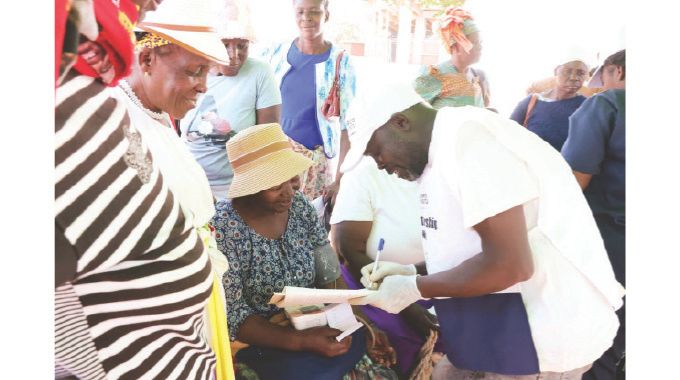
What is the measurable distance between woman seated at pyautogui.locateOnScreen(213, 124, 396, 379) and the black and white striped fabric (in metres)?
1.05

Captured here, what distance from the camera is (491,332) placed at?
1551 mm

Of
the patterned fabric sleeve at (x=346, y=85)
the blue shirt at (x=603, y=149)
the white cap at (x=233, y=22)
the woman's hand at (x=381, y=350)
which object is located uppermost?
the white cap at (x=233, y=22)

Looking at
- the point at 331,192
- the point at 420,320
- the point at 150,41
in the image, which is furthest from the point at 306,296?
the point at 331,192

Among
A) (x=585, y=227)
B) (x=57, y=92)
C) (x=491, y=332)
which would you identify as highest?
(x=57, y=92)

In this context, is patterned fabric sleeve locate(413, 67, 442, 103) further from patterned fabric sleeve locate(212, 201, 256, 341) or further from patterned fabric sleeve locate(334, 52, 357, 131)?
patterned fabric sleeve locate(212, 201, 256, 341)

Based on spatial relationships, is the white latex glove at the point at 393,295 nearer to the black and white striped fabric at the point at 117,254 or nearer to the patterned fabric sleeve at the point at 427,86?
the black and white striped fabric at the point at 117,254

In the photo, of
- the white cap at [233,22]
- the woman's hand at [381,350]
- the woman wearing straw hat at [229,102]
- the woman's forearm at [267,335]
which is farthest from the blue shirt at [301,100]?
the woman's forearm at [267,335]

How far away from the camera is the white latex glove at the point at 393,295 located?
1872 mm

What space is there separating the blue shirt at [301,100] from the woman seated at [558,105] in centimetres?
146

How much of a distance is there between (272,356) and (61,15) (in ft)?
5.33

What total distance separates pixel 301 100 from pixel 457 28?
1.31 m

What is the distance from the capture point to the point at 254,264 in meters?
2.10
